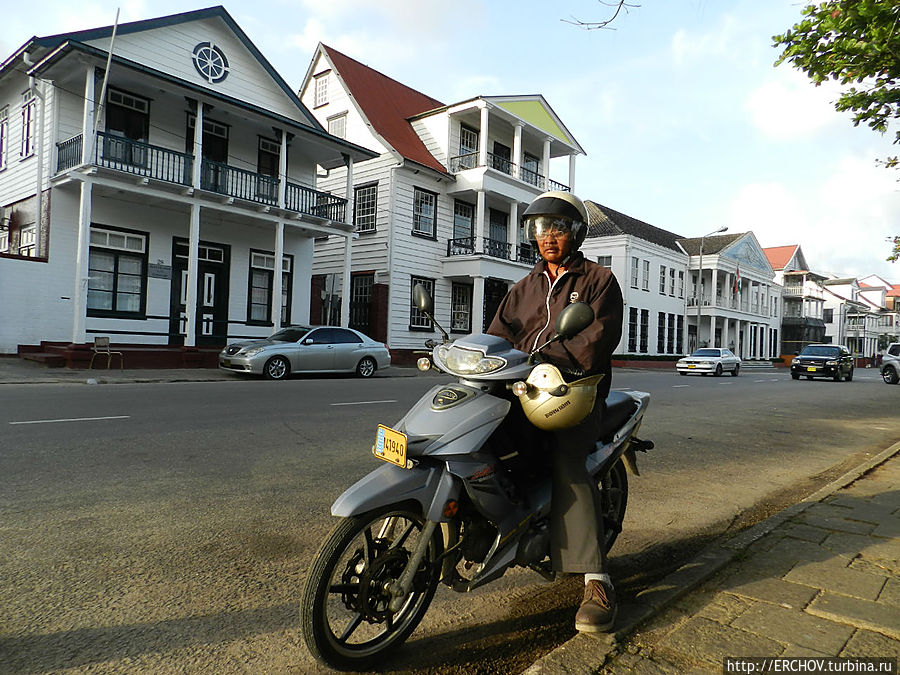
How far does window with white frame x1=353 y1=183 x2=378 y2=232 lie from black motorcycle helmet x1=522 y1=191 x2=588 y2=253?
22.7 metres

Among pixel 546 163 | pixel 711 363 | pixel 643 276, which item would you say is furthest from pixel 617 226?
pixel 711 363

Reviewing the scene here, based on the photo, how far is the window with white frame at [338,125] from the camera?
26703 millimetres

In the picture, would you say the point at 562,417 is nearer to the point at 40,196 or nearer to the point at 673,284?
the point at 40,196

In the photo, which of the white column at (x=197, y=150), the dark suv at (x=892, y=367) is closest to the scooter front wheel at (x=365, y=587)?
the white column at (x=197, y=150)

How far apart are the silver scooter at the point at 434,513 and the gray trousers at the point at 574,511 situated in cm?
6

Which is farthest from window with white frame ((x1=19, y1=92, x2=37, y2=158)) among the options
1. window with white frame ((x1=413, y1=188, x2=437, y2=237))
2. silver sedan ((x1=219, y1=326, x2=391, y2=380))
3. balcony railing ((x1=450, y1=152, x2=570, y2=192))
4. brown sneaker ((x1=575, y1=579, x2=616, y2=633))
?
brown sneaker ((x1=575, y1=579, x2=616, y2=633))

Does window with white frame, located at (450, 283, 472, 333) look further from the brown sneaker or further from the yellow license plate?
the yellow license plate

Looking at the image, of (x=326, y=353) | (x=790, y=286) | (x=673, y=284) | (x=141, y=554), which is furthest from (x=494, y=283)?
(x=790, y=286)

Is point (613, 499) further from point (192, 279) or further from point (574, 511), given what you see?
point (192, 279)

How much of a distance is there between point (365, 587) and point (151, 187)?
17.2 metres

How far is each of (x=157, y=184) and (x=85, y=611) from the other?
16385 millimetres

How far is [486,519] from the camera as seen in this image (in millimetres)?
2664

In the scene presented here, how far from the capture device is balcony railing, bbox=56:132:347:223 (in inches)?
651

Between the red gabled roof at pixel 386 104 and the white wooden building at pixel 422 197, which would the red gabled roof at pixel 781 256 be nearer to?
the white wooden building at pixel 422 197
